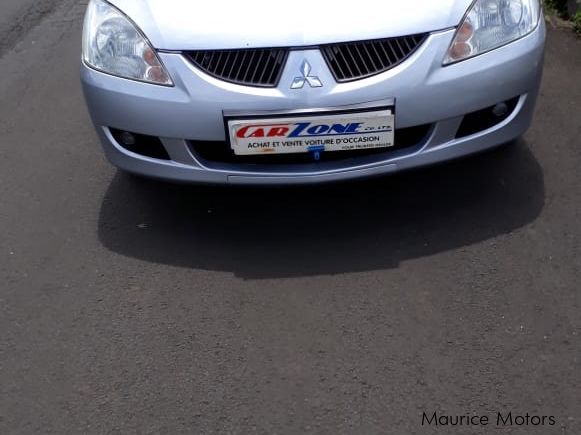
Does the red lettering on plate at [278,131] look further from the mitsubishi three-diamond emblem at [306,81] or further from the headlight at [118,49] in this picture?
the headlight at [118,49]

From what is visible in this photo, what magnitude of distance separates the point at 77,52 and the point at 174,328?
11.4ft

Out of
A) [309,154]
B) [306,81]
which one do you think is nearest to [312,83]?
[306,81]

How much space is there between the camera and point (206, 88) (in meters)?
3.34

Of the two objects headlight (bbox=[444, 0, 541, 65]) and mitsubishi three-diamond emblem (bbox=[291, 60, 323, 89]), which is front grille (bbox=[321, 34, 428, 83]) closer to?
mitsubishi three-diamond emblem (bbox=[291, 60, 323, 89])

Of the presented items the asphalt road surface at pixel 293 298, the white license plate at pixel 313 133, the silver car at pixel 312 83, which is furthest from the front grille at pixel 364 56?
the asphalt road surface at pixel 293 298

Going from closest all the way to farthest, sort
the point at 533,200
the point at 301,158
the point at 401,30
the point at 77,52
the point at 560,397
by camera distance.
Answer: the point at 560,397, the point at 401,30, the point at 301,158, the point at 533,200, the point at 77,52

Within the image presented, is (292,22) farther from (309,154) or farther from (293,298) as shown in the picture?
(293,298)

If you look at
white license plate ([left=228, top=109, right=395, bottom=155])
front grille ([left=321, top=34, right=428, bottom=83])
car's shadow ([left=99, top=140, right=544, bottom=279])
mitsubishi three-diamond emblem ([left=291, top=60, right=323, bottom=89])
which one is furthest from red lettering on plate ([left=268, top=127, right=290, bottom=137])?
car's shadow ([left=99, top=140, right=544, bottom=279])

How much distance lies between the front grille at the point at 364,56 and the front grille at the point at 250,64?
0.19 meters

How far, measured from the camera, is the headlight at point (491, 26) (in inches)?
134

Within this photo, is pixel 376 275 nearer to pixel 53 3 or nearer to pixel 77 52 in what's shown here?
pixel 77 52

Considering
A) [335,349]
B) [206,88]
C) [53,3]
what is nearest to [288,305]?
[335,349]

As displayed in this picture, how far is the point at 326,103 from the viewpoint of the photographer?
10.8 feet

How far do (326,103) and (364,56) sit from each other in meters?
0.24
